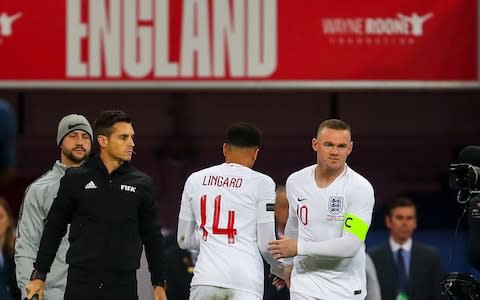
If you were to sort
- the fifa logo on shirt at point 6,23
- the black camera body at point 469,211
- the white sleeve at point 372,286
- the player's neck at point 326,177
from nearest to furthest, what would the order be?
the player's neck at point 326,177 < the black camera body at point 469,211 < the white sleeve at point 372,286 < the fifa logo on shirt at point 6,23

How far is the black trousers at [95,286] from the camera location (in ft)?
25.0

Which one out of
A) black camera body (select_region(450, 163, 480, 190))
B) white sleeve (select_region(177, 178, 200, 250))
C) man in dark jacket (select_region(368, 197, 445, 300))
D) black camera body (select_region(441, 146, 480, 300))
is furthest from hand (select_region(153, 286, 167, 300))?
man in dark jacket (select_region(368, 197, 445, 300))

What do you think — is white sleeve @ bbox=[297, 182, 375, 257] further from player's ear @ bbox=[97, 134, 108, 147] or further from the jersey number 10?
player's ear @ bbox=[97, 134, 108, 147]

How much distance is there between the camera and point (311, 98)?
1319 cm

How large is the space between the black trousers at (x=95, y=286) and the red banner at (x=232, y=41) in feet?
13.1

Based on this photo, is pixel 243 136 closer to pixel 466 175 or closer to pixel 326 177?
pixel 326 177

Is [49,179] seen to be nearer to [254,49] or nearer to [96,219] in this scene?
[96,219]

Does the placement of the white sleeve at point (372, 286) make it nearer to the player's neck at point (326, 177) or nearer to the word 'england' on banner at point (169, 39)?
the player's neck at point (326, 177)

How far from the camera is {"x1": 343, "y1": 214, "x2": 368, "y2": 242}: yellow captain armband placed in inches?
305

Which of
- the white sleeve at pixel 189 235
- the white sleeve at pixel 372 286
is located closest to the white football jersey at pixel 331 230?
the white sleeve at pixel 189 235

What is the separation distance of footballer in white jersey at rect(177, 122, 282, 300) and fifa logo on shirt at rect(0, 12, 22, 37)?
13.4 feet

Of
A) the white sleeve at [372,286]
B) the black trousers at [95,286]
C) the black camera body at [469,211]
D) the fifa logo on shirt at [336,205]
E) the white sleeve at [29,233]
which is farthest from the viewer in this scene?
the white sleeve at [372,286]

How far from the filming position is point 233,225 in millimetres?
7809

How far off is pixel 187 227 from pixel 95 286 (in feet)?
2.31
